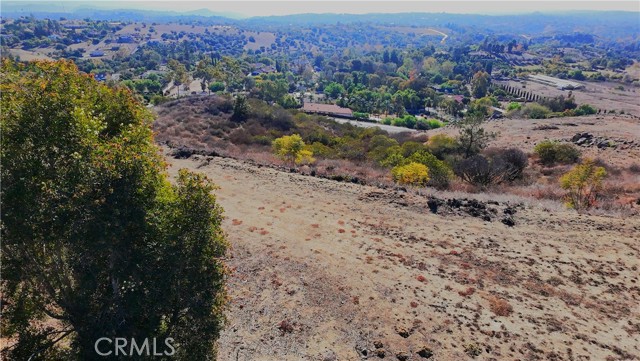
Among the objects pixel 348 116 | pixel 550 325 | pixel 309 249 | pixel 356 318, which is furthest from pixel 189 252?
pixel 348 116

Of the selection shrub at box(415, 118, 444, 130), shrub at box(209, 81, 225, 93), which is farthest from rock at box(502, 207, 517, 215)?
shrub at box(209, 81, 225, 93)

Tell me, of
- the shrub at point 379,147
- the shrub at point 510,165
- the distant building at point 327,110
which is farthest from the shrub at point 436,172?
the distant building at point 327,110

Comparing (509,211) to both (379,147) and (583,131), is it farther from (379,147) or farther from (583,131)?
(583,131)

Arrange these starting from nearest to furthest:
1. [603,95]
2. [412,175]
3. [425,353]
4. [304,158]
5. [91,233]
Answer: [91,233]
[425,353]
[412,175]
[304,158]
[603,95]

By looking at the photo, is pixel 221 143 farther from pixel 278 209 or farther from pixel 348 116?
pixel 348 116

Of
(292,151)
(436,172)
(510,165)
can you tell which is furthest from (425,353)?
(510,165)

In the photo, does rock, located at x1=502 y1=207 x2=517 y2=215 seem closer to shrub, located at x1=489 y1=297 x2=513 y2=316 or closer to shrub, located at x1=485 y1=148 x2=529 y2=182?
shrub, located at x1=489 y1=297 x2=513 y2=316

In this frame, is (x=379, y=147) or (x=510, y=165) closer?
(x=510, y=165)
